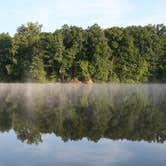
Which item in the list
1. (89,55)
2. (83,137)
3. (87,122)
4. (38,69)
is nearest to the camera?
(83,137)

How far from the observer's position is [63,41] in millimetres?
68688

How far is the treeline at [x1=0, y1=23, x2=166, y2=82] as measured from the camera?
219 ft

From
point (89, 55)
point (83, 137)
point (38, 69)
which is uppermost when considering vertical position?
point (89, 55)

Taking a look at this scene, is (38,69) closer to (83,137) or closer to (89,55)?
(89,55)

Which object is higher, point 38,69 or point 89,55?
point 89,55

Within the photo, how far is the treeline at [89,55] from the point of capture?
2625 inches

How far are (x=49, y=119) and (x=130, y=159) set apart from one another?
9215 millimetres

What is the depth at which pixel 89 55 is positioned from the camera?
2707 inches

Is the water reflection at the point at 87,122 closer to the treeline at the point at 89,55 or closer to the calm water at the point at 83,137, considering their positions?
the calm water at the point at 83,137

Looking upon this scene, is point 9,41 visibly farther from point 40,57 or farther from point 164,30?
point 164,30

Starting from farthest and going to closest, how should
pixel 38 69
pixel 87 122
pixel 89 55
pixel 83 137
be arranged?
pixel 89 55 → pixel 38 69 → pixel 87 122 → pixel 83 137

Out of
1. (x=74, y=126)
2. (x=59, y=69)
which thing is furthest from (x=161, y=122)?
(x=59, y=69)

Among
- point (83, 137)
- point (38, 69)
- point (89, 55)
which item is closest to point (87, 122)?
point (83, 137)

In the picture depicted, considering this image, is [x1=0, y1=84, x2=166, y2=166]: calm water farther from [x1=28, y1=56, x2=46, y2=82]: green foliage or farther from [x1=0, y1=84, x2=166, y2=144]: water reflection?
[x1=28, y1=56, x2=46, y2=82]: green foliage
